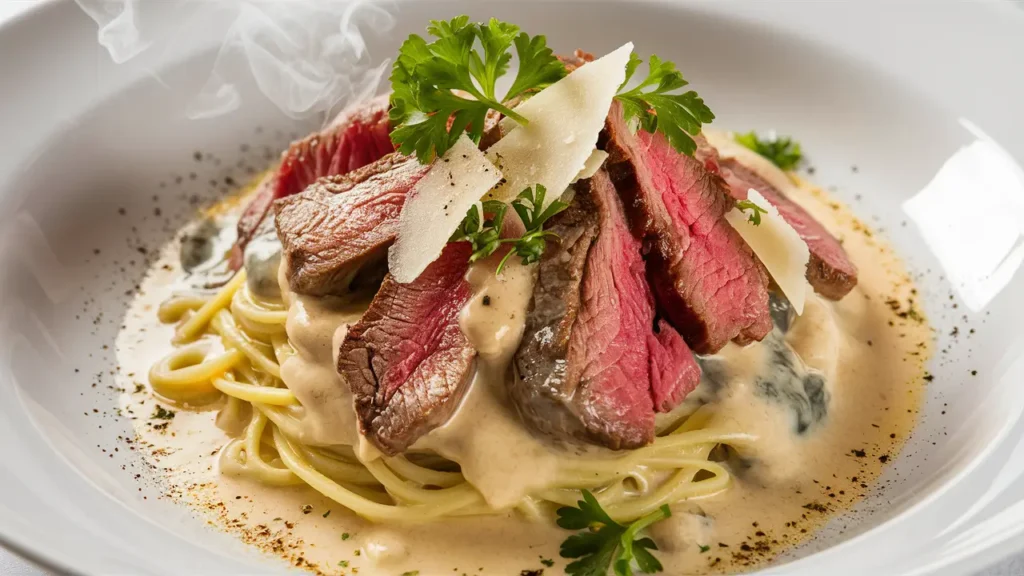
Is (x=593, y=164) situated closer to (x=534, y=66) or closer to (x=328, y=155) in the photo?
(x=534, y=66)

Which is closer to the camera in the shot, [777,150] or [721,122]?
[777,150]

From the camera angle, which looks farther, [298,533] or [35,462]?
[298,533]

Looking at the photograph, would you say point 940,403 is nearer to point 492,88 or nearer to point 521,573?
point 521,573

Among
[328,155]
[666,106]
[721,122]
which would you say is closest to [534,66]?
[666,106]

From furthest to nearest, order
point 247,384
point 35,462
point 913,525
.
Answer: point 247,384 → point 35,462 → point 913,525

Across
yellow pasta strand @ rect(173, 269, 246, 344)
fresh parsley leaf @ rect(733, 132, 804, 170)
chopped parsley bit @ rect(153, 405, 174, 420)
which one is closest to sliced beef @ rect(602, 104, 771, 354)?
fresh parsley leaf @ rect(733, 132, 804, 170)

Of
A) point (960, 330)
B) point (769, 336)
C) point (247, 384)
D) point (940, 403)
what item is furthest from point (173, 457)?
point (960, 330)

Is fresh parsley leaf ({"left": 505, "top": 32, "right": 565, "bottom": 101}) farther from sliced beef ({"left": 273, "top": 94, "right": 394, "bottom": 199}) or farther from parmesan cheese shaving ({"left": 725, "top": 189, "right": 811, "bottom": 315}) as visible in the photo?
sliced beef ({"left": 273, "top": 94, "right": 394, "bottom": 199})
